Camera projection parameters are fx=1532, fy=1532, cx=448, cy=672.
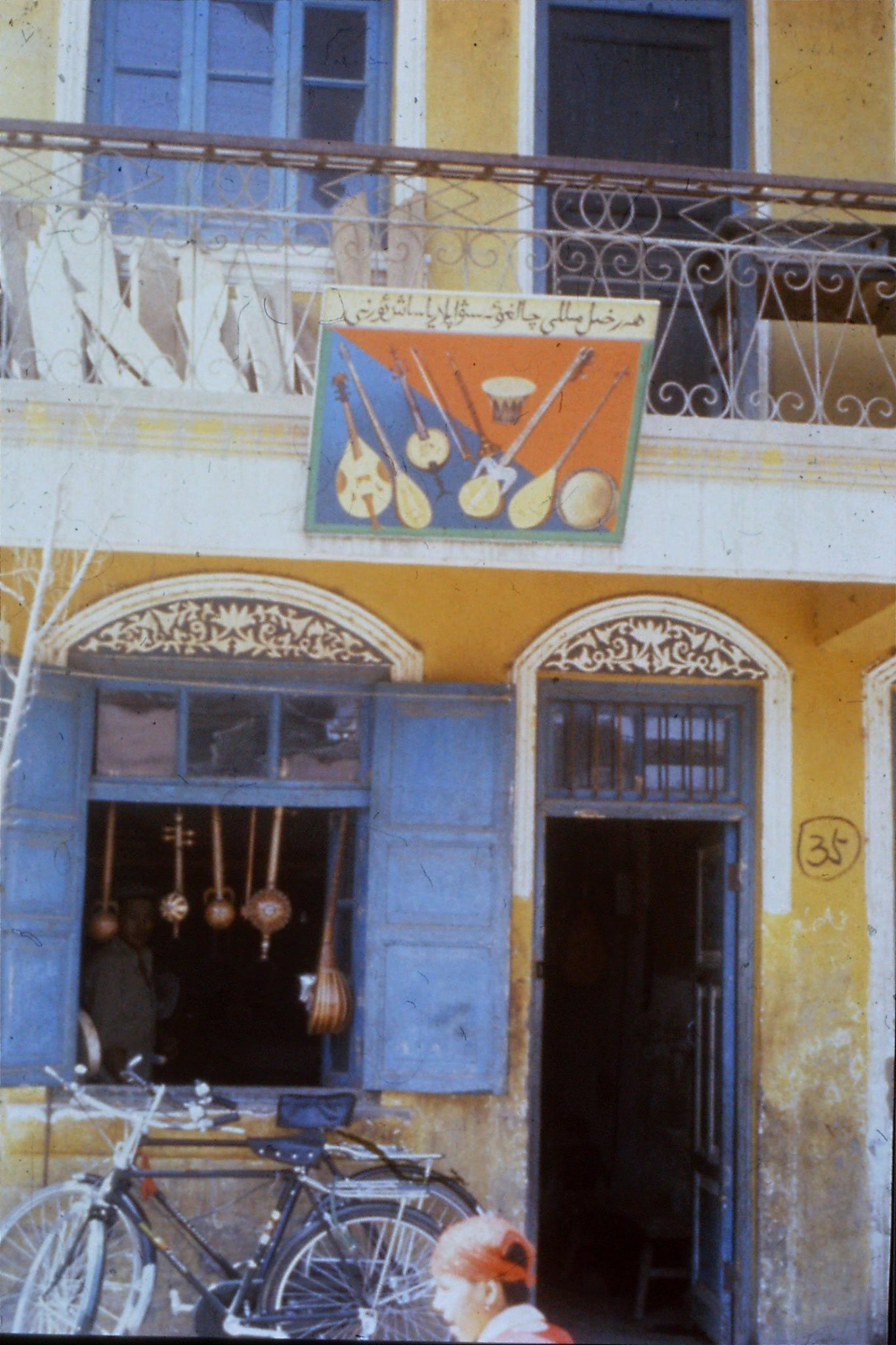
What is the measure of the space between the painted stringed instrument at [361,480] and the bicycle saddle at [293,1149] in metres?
2.51

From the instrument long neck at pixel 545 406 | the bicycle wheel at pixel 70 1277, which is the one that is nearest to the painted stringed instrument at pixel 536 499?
the instrument long neck at pixel 545 406

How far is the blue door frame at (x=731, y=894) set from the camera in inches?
273

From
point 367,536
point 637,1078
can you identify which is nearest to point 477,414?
point 367,536

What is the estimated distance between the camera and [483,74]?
291 inches

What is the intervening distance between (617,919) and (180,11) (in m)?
5.96

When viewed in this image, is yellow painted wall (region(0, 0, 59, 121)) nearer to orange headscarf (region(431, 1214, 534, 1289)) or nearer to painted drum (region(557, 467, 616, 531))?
painted drum (region(557, 467, 616, 531))

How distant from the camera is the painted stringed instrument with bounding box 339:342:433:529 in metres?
5.80

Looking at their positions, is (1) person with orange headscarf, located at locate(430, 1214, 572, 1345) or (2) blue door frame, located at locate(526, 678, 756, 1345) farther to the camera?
(2) blue door frame, located at locate(526, 678, 756, 1345)

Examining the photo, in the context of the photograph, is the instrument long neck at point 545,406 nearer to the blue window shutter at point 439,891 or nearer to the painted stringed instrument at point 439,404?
the painted stringed instrument at point 439,404

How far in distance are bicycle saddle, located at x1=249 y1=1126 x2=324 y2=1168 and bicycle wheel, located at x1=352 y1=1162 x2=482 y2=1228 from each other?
20 centimetres

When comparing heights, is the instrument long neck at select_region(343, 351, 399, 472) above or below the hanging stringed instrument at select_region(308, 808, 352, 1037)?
above

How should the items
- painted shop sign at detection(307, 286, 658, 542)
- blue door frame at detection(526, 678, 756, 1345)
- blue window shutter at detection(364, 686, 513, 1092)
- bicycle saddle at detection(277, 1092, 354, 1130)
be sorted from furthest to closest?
blue door frame at detection(526, 678, 756, 1345)
blue window shutter at detection(364, 686, 513, 1092)
bicycle saddle at detection(277, 1092, 354, 1130)
painted shop sign at detection(307, 286, 658, 542)

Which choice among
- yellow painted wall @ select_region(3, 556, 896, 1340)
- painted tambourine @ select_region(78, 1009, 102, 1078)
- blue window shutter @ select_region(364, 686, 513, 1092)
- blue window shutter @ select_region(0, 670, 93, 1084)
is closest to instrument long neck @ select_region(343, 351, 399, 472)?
yellow painted wall @ select_region(3, 556, 896, 1340)

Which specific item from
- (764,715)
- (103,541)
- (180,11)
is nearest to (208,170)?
(180,11)
